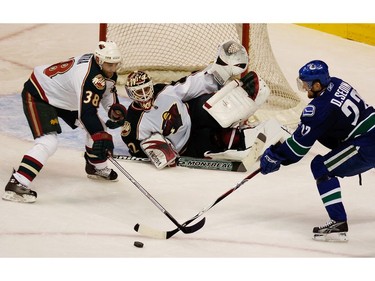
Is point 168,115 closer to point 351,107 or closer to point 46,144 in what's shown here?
point 46,144

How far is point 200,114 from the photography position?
24.0 ft

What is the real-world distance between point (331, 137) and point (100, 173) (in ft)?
4.29

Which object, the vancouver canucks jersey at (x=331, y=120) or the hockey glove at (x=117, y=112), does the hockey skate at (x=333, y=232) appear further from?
the hockey glove at (x=117, y=112)

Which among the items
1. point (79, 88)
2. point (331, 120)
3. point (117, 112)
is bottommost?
point (117, 112)

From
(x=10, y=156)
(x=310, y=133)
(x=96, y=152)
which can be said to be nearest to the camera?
(x=310, y=133)

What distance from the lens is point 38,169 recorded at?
657 cm

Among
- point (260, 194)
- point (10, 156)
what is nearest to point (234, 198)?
point (260, 194)

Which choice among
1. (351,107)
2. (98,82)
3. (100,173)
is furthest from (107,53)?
(351,107)

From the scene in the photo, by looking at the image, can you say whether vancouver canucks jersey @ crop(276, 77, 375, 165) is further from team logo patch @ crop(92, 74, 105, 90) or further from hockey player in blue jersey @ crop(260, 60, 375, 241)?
team logo patch @ crop(92, 74, 105, 90)

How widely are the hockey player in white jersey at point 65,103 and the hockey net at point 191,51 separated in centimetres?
146

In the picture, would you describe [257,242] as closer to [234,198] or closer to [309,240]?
[309,240]

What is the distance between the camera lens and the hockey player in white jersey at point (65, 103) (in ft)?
21.2

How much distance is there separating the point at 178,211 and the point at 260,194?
0.50m

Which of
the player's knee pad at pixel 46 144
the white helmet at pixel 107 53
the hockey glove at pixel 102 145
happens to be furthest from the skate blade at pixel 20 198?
the white helmet at pixel 107 53
